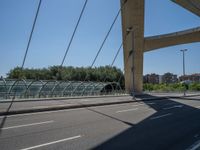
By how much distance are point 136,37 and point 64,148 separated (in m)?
33.9

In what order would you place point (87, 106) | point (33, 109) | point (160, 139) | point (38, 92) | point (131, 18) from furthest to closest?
point (131, 18), point (38, 92), point (87, 106), point (33, 109), point (160, 139)

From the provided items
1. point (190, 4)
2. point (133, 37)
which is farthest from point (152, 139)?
point (133, 37)

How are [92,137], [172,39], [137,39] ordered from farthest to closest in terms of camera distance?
[172,39], [137,39], [92,137]

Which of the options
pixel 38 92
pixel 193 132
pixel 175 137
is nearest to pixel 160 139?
pixel 175 137

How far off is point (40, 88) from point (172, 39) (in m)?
27.5

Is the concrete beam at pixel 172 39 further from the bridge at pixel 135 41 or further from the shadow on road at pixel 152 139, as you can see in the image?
the shadow on road at pixel 152 139

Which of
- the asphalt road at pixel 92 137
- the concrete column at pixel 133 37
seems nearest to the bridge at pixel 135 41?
the concrete column at pixel 133 37

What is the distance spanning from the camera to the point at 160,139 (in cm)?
852

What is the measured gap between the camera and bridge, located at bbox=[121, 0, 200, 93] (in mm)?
35188

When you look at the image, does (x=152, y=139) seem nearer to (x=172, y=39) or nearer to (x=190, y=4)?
(x=190, y=4)

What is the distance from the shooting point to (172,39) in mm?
48250

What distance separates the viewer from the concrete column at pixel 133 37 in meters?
35.2

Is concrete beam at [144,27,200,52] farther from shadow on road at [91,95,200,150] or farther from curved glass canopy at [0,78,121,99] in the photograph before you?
shadow on road at [91,95,200,150]

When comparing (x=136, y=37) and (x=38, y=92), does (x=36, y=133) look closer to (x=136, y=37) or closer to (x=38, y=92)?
(x=38, y=92)
